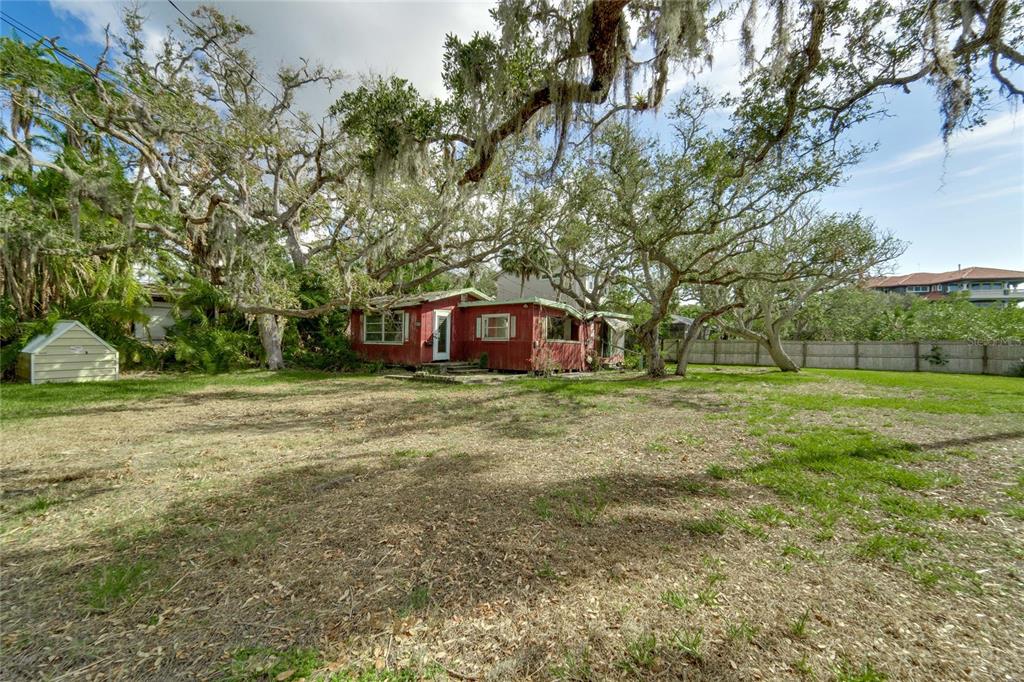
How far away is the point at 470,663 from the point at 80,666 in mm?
1726

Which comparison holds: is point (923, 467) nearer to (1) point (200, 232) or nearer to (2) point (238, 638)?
(2) point (238, 638)

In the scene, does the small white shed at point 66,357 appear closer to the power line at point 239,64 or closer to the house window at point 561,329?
the power line at point 239,64

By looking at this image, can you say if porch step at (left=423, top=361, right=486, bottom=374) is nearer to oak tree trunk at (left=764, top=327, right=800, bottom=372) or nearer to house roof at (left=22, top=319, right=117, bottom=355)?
house roof at (left=22, top=319, right=117, bottom=355)

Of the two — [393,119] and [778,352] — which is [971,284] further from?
[393,119]

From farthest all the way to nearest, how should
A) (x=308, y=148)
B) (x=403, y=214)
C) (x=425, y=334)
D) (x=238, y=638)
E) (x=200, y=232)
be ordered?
(x=425, y=334) → (x=403, y=214) → (x=308, y=148) → (x=200, y=232) → (x=238, y=638)

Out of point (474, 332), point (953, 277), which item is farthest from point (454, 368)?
point (953, 277)

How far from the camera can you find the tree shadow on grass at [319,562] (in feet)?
6.58

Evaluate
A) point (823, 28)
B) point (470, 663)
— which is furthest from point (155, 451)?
point (823, 28)

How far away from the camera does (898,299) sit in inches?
1396

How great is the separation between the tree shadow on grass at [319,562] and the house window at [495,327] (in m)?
11.1

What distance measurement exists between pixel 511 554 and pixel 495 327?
12.8 meters

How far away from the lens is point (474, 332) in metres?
15.9

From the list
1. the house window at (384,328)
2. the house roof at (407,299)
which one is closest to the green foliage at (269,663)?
the house roof at (407,299)

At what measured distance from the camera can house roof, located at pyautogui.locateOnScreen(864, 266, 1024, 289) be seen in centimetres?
4433
